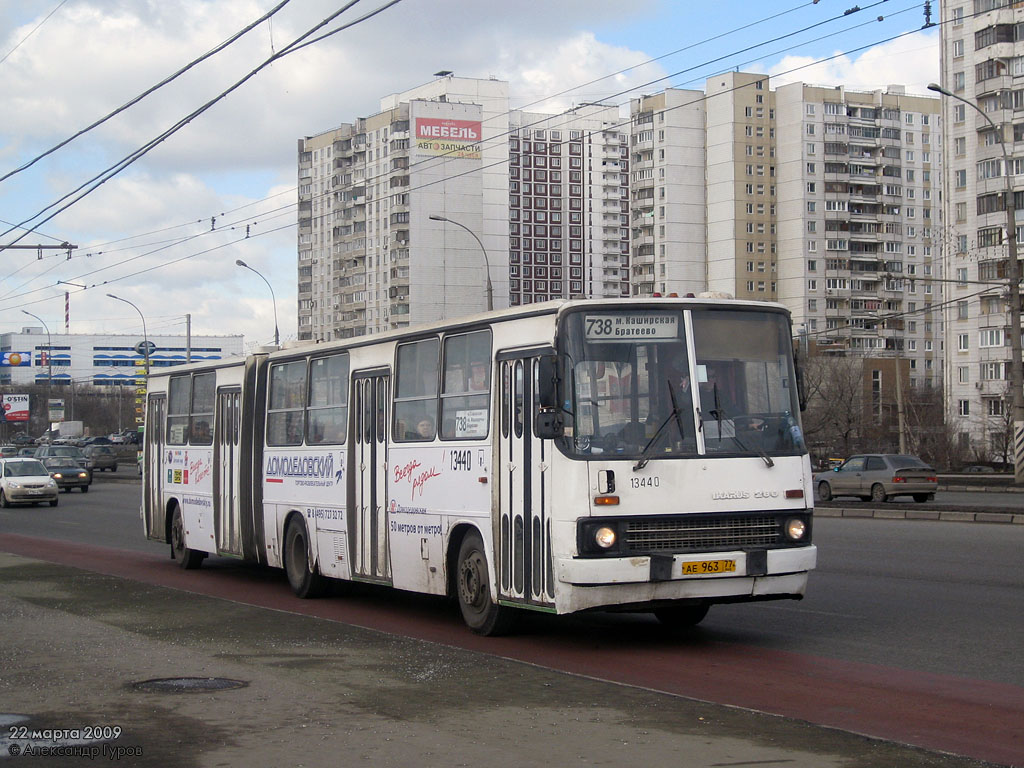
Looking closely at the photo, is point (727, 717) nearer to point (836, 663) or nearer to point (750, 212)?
point (836, 663)

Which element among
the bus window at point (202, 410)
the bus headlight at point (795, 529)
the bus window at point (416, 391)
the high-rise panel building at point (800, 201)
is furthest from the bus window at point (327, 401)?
the high-rise panel building at point (800, 201)

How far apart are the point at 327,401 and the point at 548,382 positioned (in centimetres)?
546

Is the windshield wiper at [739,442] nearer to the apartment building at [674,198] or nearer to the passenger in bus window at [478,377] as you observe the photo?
the passenger in bus window at [478,377]

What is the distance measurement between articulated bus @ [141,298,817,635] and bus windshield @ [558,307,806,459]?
0.04ft

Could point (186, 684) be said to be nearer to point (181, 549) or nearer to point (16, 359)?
point (181, 549)

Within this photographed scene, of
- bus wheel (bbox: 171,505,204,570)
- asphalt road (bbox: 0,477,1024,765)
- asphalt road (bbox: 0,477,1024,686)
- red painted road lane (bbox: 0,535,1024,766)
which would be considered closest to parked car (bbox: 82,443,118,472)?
asphalt road (bbox: 0,477,1024,686)

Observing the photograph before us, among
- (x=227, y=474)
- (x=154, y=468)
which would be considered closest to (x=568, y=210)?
(x=154, y=468)

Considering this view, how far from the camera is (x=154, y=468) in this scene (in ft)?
68.7

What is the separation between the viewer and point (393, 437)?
44.5 feet

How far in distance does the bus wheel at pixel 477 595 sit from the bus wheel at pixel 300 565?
Answer: 372cm

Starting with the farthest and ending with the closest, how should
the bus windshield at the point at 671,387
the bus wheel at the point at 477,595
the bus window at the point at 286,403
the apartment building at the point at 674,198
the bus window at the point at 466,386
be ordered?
the apartment building at the point at 674,198
the bus window at the point at 286,403
the bus window at the point at 466,386
the bus wheel at the point at 477,595
the bus windshield at the point at 671,387

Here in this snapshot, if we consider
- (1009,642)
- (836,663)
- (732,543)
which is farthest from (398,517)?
(1009,642)

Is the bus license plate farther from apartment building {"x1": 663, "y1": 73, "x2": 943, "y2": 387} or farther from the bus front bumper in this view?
apartment building {"x1": 663, "y1": 73, "x2": 943, "y2": 387}

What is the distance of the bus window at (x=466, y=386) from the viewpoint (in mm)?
11883
